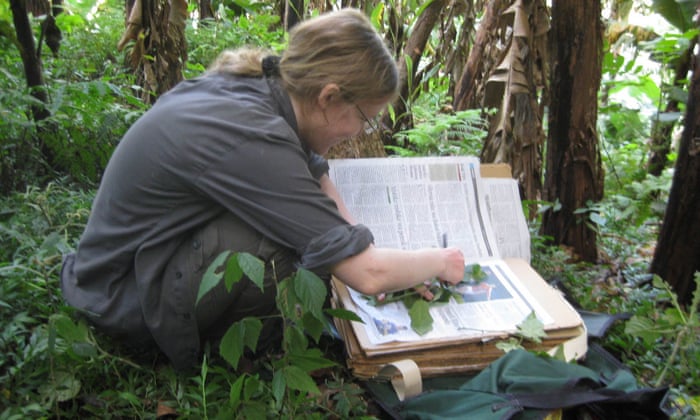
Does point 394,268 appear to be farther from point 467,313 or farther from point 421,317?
point 467,313

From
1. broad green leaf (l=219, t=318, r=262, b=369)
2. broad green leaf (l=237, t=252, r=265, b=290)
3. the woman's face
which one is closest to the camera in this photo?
broad green leaf (l=237, t=252, r=265, b=290)

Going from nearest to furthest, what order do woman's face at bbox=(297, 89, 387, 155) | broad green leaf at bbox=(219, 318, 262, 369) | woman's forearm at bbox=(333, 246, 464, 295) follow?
1. broad green leaf at bbox=(219, 318, 262, 369)
2. woman's forearm at bbox=(333, 246, 464, 295)
3. woman's face at bbox=(297, 89, 387, 155)

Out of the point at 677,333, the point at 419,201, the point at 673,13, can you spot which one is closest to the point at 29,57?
the point at 419,201

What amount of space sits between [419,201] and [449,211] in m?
0.11

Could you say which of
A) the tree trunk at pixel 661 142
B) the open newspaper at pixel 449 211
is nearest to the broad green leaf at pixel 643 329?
the open newspaper at pixel 449 211

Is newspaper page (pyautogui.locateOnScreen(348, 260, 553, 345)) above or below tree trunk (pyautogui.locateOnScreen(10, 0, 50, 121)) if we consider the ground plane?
below

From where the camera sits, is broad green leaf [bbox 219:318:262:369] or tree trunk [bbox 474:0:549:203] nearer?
broad green leaf [bbox 219:318:262:369]

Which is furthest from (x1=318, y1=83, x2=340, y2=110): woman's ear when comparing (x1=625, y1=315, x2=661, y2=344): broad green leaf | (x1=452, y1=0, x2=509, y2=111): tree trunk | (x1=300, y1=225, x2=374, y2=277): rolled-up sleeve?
(x1=452, y1=0, x2=509, y2=111): tree trunk

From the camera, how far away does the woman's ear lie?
1.32 meters

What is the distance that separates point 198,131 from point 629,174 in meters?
3.38

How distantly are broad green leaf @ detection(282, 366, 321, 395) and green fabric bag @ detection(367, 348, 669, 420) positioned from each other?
0.36 metres

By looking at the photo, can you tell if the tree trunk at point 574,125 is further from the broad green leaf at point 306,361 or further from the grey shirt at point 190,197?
the broad green leaf at point 306,361

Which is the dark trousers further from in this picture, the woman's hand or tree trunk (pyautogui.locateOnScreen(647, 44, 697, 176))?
tree trunk (pyautogui.locateOnScreen(647, 44, 697, 176))

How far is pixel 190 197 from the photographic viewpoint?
1221 millimetres
